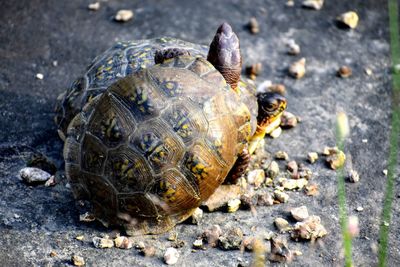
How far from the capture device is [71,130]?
348 cm

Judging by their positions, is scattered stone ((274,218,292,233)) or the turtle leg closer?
scattered stone ((274,218,292,233))

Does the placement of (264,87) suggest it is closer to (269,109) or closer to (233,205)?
(269,109)

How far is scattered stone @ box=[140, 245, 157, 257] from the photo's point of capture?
10.6ft

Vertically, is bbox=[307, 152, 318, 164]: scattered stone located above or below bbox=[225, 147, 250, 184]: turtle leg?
below

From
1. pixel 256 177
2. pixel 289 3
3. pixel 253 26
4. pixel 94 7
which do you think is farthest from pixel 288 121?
pixel 94 7

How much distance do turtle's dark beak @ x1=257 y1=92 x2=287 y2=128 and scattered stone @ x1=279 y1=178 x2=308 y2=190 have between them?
1.32 ft

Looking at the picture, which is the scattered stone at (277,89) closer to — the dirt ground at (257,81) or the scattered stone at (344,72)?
the dirt ground at (257,81)

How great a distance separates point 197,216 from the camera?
346 cm

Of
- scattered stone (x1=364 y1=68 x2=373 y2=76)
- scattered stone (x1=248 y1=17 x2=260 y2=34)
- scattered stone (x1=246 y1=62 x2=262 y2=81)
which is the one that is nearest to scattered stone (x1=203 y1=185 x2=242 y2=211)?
scattered stone (x1=246 y1=62 x2=262 y2=81)

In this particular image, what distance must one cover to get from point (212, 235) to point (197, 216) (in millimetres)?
165

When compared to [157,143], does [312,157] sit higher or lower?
lower

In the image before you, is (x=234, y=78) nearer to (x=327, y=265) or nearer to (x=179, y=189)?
(x=179, y=189)

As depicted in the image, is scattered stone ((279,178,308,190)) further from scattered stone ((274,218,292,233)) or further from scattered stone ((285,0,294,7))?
scattered stone ((285,0,294,7))

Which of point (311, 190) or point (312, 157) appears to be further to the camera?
point (312, 157)
